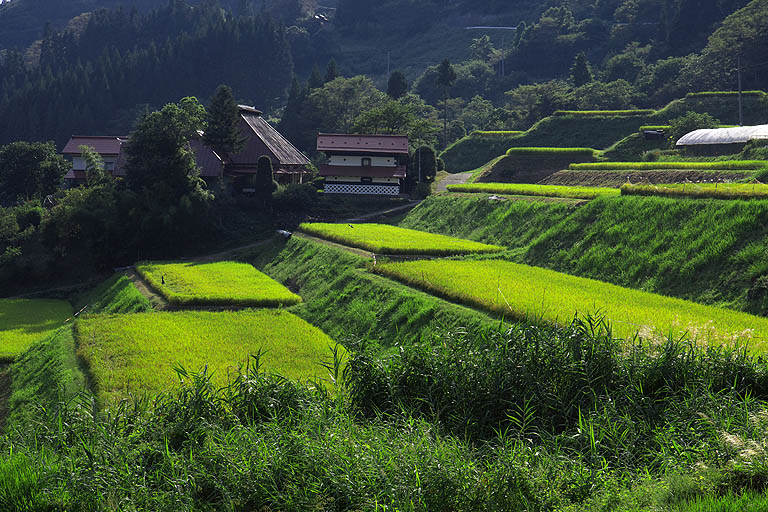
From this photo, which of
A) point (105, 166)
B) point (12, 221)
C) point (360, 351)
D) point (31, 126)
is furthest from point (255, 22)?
point (360, 351)

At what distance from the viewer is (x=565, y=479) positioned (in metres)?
6.86

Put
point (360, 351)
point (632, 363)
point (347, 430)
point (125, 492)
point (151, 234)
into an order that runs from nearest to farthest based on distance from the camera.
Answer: point (125, 492) < point (347, 430) < point (632, 363) < point (360, 351) < point (151, 234)

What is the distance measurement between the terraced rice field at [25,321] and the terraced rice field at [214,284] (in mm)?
4194

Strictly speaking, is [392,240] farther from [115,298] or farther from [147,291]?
[115,298]

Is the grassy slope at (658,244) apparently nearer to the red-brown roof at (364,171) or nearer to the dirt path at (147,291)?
the dirt path at (147,291)

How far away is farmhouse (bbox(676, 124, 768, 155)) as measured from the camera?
115 feet

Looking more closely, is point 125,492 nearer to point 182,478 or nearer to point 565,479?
point 182,478

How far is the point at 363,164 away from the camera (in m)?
44.6

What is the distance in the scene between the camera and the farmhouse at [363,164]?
43688mm

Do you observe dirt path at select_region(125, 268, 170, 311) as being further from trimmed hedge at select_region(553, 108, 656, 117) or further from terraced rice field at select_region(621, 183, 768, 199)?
trimmed hedge at select_region(553, 108, 656, 117)

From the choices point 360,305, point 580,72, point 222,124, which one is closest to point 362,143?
point 222,124

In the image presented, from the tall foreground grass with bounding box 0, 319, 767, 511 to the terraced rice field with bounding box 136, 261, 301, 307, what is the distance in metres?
13.0

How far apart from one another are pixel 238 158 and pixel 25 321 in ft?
68.8

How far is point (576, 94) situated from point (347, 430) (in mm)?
59433
